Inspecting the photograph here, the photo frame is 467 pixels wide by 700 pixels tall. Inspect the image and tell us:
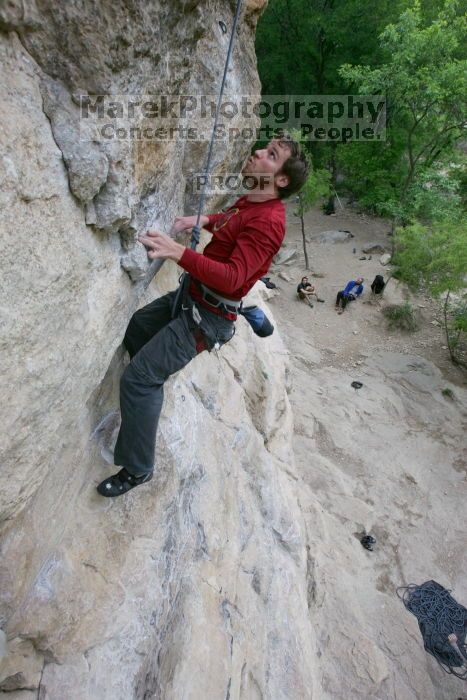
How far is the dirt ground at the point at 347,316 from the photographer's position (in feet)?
44.5

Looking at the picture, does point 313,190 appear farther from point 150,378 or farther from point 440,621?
point 150,378

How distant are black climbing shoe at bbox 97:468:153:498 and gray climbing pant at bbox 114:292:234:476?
8 cm

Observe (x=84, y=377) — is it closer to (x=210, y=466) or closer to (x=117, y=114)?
(x=117, y=114)

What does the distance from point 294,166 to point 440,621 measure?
7711 mm

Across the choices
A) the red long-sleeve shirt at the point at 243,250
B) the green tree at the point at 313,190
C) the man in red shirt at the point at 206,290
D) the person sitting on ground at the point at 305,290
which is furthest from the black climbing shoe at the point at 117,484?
the green tree at the point at 313,190

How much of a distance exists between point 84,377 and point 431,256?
41.4 ft

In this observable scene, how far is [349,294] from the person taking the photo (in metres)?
14.8

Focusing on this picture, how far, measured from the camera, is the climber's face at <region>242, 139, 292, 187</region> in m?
2.84

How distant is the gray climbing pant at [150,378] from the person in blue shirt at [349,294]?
12.3m

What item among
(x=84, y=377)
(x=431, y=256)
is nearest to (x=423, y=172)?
(x=431, y=256)

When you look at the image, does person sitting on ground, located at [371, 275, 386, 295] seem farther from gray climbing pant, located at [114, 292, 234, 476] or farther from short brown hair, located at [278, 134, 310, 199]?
gray climbing pant, located at [114, 292, 234, 476]

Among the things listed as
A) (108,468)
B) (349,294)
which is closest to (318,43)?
(349,294)

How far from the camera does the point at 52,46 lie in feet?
5.87

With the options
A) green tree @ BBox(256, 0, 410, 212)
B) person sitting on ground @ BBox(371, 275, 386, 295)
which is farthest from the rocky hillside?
green tree @ BBox(256, 0, 410, 212)
